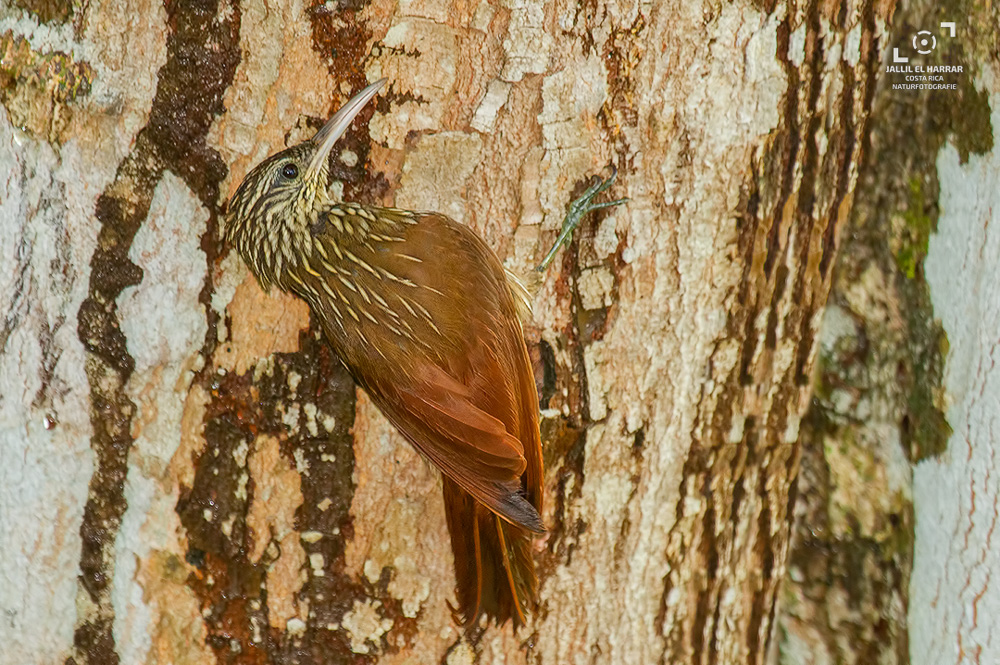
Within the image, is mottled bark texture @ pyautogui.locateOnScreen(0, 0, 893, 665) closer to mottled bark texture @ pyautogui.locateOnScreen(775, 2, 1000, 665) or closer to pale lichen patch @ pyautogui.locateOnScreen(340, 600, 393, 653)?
pale lichen patch @ pyautogui.locateOnScreen(340, 600, 393, 653)

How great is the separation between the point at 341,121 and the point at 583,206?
516mm

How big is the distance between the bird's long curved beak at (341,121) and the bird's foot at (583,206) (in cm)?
46

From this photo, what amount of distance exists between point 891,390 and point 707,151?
902mm

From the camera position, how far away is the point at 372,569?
211cm

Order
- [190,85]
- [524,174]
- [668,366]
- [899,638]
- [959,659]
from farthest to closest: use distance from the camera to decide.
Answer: [899,638], [959,659], [668,366], [524,174], [190,85]

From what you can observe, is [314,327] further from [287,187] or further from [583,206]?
[583,206]

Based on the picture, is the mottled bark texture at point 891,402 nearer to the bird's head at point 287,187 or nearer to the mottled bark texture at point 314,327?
the mottled bark texture at point 314,327

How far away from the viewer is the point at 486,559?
2.13 m

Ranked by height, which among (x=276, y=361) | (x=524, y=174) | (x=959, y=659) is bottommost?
(x=959, y=659)

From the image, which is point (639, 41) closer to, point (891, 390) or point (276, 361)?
point (276, 361)

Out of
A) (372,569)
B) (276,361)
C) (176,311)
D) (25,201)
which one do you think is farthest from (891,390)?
(25,201)

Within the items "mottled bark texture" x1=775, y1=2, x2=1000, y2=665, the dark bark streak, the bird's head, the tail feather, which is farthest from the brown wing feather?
"mottled bark texture" x1=775, y1=2, x2=1000, y2=665

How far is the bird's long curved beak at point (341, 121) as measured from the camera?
1888 millimetres

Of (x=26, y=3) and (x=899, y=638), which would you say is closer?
(x=26, y=3)
